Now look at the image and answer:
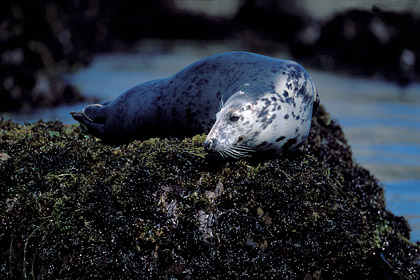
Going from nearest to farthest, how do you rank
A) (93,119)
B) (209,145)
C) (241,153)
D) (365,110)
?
(209,145)
(241,153)
(93,119)
(365,110)

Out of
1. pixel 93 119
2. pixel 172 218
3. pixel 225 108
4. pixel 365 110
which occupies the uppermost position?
pixel 365 110

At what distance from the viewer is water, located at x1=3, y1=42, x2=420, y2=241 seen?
24.5 ft

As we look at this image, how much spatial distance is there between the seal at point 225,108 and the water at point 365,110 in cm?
218

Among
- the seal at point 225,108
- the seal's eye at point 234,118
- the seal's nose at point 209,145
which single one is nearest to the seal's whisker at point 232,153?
the seal at point 225,108

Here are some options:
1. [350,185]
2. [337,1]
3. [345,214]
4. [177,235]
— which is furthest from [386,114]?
[177,235]

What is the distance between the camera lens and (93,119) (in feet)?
16.0

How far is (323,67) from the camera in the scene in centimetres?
1877

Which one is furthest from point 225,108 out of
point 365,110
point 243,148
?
point 365,110

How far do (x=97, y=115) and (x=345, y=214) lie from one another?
2.48 m

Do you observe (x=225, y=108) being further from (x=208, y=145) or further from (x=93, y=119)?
(x=93, y=119)

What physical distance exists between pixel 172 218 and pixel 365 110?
10075 millimetres

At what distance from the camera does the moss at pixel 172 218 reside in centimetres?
313

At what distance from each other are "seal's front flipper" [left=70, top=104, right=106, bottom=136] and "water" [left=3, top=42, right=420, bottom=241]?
3.17m

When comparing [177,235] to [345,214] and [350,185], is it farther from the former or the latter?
[350,185]
